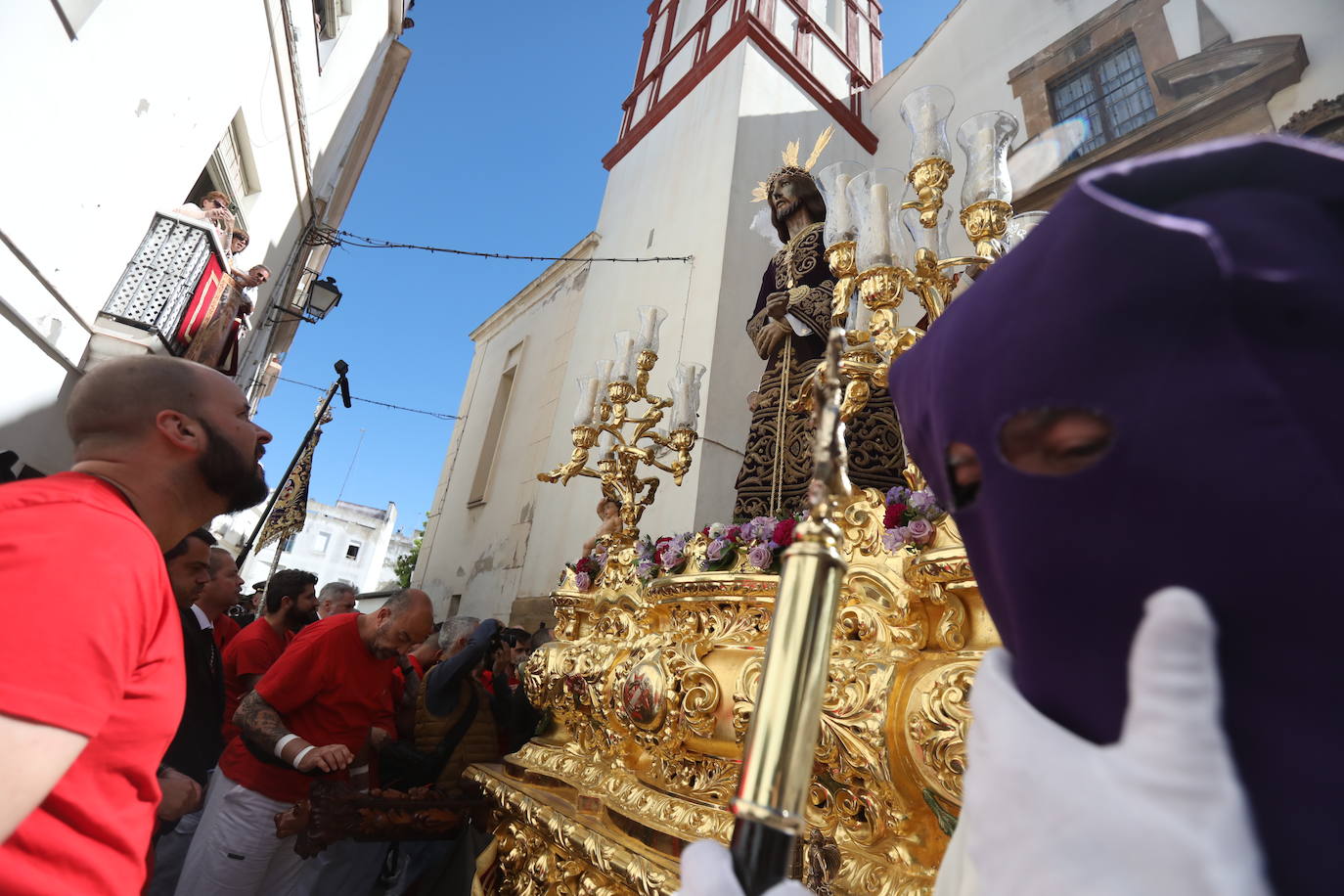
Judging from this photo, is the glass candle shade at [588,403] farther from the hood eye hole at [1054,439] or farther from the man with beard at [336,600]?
the hood eye hole at [1054,439]

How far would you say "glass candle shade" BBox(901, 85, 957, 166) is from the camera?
2186 mm

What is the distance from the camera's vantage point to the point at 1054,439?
20.2 inches

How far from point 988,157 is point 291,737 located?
316 cm

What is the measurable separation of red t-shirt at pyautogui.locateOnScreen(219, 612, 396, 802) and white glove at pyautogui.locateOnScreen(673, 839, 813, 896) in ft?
8.84

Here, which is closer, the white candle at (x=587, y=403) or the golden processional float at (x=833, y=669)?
the golden processional float at (x=833, y=669)

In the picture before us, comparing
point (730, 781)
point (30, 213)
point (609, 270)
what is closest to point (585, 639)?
point (730, 781)

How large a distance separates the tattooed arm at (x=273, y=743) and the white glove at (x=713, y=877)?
2467mm


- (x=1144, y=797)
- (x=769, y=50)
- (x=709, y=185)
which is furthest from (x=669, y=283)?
(x=1144, y=797)

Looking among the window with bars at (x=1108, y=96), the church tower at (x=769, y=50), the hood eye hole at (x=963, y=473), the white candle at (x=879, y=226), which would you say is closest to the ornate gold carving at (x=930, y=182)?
the white candle at (x=879, y=226)

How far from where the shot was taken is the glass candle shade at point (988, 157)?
6.70 feet

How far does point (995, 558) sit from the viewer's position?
57 cm

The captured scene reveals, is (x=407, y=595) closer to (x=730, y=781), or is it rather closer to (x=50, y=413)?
(x=730, y=781)

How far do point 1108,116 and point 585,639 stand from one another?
561cm

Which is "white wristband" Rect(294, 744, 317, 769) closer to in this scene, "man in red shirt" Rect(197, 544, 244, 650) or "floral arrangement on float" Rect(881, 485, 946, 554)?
"man in red shirt" Rect(197, 544, 244, 650)
